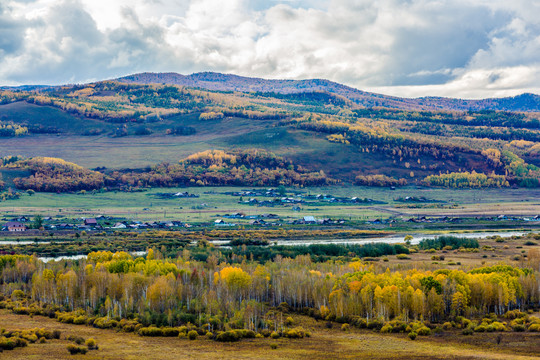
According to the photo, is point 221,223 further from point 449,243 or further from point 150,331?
point 150,331

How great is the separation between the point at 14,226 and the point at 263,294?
248 feet

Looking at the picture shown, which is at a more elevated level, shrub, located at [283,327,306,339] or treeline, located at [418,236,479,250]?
treeline, located at [418,236,479,250]

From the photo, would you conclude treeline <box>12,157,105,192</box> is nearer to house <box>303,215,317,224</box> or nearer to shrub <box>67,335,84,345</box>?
house <box>303,215,317,224</box>

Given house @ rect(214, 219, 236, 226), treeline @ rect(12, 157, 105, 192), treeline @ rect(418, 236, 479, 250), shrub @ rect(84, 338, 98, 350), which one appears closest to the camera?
shrub @ rect(84, 338, 98, 350)

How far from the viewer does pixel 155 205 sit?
550ft

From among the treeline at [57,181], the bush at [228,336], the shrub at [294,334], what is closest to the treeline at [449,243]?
the shrub at [294,334]

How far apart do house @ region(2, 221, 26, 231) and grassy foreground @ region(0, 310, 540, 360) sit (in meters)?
73.4

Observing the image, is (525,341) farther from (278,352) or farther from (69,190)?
(69,190)

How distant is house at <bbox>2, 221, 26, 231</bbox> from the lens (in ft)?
399

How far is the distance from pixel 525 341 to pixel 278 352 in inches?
722

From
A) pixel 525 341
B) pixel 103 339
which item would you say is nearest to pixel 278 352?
pixel 103 339

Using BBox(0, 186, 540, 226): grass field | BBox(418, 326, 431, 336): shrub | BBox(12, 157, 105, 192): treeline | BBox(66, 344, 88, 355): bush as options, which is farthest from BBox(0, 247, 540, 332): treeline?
BBox(12, 157, 105, 192): treeline

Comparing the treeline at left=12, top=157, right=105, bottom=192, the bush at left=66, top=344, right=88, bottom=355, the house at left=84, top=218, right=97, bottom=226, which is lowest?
the bush at left=66, top=344, right=88, bottom=355

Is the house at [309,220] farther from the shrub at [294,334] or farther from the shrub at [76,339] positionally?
the shrub at [76,339]
